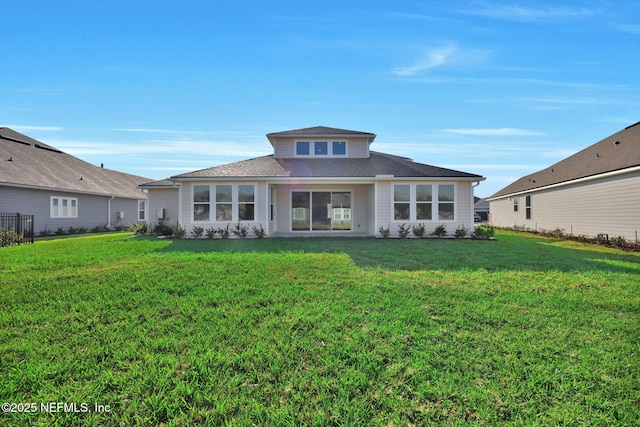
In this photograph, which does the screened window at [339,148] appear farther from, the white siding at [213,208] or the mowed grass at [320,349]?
the mowed grass at [320,349]

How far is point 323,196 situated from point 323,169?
1623 millimetres

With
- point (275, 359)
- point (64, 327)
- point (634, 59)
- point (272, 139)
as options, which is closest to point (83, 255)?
point (64, 327)

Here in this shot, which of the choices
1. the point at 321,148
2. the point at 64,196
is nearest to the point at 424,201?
the point at 321,148

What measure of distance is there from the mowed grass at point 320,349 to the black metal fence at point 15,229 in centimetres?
893

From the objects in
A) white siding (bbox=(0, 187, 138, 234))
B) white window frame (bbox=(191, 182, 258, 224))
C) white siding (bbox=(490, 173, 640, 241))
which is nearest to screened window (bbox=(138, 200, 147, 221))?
white siding (bbox=(0, 187, 138, 234))

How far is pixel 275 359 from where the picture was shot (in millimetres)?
3084

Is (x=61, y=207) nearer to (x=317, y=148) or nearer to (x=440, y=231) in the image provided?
(x=317, y=148)

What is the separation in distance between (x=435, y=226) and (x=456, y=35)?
786 cm

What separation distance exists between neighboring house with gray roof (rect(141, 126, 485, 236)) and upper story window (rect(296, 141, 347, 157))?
0.65m

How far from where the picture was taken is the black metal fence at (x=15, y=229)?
12.5m

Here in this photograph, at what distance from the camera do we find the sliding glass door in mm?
16125

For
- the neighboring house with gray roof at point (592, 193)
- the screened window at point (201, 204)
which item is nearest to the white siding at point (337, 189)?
the screened window at point (201, 204)

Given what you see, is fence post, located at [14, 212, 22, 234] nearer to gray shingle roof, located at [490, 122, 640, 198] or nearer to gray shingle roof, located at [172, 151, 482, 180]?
gray shingle roof, located at [172, 151, 482, 180]

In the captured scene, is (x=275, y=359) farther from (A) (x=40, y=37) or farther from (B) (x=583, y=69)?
(B) (x=583, y=69)
